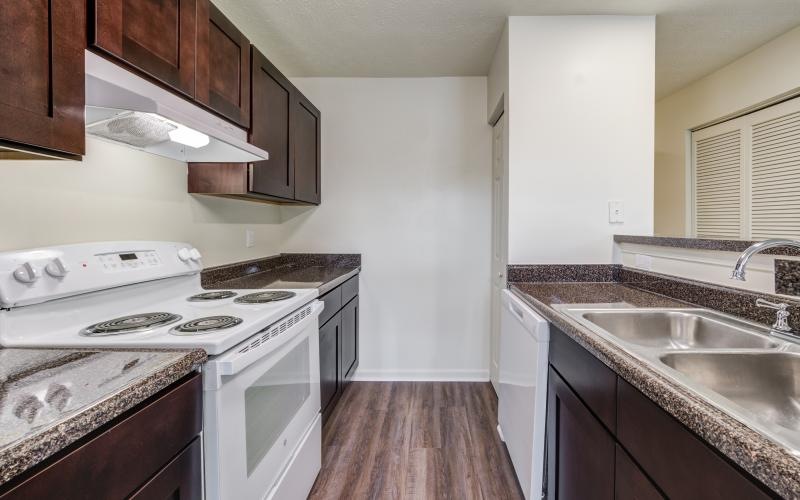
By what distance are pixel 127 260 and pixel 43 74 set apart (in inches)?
29.4

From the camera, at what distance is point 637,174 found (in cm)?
194

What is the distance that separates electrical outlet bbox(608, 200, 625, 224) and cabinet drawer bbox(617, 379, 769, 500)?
1375 millimetres

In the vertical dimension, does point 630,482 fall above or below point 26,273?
below

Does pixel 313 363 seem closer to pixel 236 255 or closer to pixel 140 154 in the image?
pixel 236 255

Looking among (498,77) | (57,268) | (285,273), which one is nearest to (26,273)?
(57,268)

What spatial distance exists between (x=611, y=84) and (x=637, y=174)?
0.52 metres

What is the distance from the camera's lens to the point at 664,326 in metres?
1.29

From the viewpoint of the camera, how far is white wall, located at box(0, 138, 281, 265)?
1.06 meters

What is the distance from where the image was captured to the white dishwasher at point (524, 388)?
53.7 inches

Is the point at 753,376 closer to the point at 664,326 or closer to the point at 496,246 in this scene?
the point at 664,326

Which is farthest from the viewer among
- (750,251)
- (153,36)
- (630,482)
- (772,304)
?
(153,36)

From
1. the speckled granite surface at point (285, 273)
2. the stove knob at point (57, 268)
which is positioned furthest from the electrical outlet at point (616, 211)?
the stove knob at point (57, 268)

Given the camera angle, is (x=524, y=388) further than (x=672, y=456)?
Yes

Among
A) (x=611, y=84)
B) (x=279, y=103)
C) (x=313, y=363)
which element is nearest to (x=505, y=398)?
(x=313, y=363)
